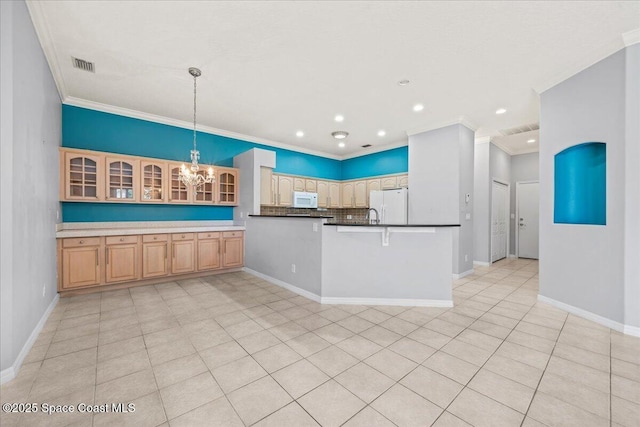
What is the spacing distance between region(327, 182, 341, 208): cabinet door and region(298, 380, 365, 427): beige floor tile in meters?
6.04

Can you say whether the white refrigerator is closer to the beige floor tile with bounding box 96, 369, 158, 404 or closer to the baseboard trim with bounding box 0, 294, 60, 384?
the beige floor tile with bounding box 96, 369, 158, 404

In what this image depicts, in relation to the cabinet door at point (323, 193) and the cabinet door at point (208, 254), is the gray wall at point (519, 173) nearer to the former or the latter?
the cabinet door at point (323, 193)

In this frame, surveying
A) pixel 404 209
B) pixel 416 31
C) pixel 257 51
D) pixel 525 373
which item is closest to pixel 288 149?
pixel 404 209

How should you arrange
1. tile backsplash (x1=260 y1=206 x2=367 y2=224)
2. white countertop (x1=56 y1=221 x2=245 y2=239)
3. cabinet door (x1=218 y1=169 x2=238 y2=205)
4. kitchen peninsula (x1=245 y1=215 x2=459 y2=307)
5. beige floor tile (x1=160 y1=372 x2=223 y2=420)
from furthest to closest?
tile backsplash (x1=260 y1=206 x2=367 y2=224) → cabinet door (x1=218 y1=169 x2=238 y2=205) → white countertop (x1=56 y1=221 x2=245 y2=239) → kitchen peninsula (x1=245 y1=215 x2=459 y2=307) → beige floor tile (x1=160 y1=372 x2=223 y2=420)

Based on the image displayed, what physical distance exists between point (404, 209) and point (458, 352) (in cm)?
373

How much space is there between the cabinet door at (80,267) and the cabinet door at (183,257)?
1027 millimetres

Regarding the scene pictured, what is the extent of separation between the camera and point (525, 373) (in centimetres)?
202

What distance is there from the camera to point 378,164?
278 inches

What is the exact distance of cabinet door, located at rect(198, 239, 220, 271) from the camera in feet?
16.2

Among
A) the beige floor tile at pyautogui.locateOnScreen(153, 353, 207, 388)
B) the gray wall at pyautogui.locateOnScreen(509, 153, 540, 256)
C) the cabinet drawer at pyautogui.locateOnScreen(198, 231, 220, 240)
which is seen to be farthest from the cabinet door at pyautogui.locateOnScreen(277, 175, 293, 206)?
the gray wall at pyautogui.locateOnScreen(509, 153, 540, 256)

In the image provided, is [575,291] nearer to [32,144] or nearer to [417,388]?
[417,388]

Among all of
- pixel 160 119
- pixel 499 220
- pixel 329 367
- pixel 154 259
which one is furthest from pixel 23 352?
pixel 499 220

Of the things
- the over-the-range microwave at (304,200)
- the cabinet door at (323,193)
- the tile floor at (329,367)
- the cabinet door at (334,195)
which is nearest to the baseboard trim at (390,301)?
the tile floor at (329,367)

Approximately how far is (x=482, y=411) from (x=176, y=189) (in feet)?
17.2
